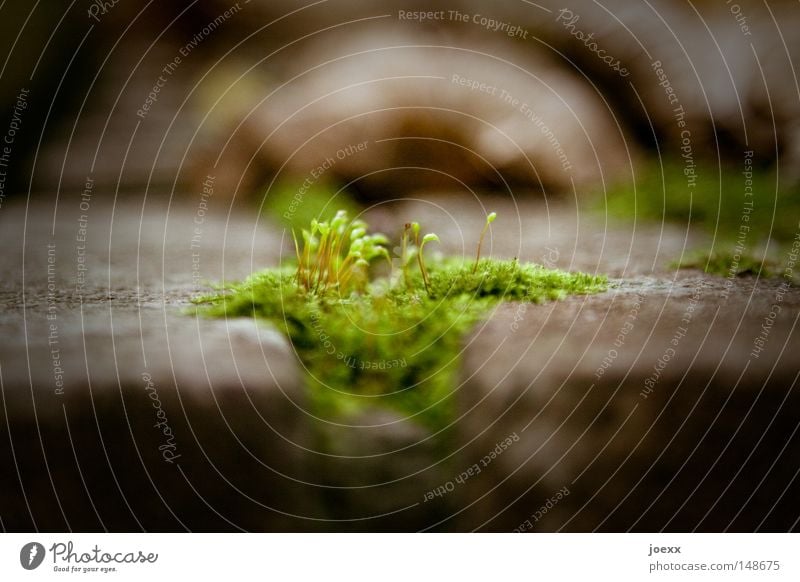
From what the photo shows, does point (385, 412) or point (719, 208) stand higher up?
point (719, 208)

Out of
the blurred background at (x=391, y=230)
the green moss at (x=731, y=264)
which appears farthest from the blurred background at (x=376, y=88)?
the green moss at (x=731, y=264)

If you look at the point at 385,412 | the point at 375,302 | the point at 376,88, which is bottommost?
the point at 385,412

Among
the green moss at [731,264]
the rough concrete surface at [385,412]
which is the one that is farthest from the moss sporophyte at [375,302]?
the green moss at [731,264]

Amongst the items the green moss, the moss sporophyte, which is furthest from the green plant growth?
the moss sporophyte

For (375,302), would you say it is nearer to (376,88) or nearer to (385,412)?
(385,412)

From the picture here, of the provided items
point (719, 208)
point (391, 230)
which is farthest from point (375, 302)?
point (719, 208)

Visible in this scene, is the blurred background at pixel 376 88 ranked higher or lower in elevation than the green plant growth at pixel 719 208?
higher

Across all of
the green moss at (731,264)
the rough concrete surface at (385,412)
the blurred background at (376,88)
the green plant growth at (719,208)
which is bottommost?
the rough concrete surface at (385,412)

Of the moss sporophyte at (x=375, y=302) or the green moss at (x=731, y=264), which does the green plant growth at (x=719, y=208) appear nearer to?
the green moss at (x=731, y=264)
